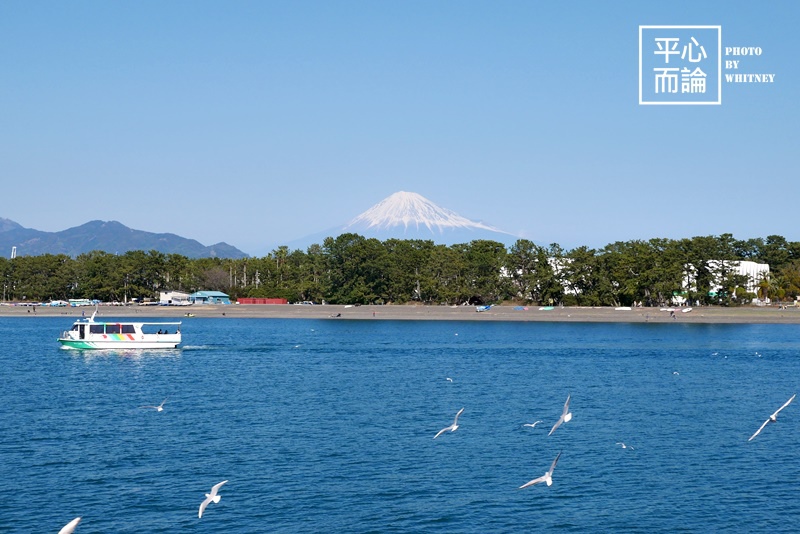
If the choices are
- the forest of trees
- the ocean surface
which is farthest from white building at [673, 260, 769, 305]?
the ocean surface

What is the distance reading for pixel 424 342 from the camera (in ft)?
355

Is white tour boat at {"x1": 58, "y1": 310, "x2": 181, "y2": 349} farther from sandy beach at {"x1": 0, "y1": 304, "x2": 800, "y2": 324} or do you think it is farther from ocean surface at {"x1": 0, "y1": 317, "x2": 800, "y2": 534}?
sandy beach at {"x1": 0, "y1": 304, "x2": 800, "y2": 324}

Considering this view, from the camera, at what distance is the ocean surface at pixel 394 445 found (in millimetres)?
30297

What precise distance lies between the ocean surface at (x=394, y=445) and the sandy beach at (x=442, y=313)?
65570 millimetres

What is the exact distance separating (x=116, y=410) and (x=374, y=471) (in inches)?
852

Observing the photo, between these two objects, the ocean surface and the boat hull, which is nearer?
the ocean surface

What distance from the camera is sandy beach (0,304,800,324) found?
147750mm

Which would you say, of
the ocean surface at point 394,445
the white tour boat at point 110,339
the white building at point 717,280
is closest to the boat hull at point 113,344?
the white tour boat at point 110,339

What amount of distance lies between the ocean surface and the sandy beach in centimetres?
6557

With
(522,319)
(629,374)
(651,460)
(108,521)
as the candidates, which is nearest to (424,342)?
(629,374)

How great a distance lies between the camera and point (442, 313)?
159375mm

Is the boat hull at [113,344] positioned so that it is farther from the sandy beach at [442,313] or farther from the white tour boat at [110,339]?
the sandy beach at [442,313]

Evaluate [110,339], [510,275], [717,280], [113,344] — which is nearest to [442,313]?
[510,275]

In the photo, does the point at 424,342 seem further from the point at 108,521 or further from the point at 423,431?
the point at 108,521
